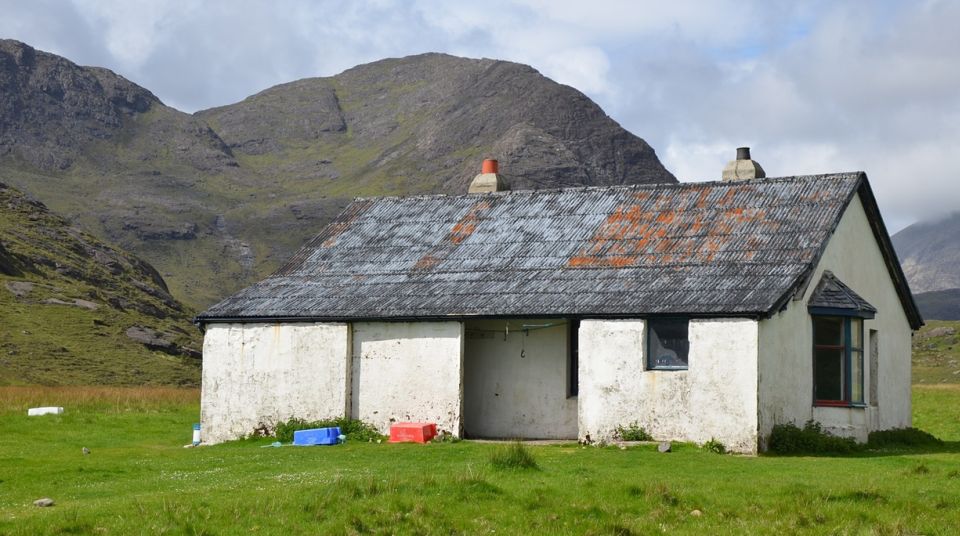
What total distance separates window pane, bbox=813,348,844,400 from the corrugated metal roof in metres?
2.42

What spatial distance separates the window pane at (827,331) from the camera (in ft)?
93.1

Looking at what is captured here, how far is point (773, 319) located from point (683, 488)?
326 inches

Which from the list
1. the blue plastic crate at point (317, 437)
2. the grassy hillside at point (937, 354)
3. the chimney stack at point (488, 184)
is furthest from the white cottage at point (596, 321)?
the grassy hillside at point (937, 354)

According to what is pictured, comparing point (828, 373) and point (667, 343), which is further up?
point (667, 343)

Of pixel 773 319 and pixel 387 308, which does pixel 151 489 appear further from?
pixel 773 319

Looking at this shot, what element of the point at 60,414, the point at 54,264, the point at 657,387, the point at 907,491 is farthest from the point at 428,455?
the point at 54,264

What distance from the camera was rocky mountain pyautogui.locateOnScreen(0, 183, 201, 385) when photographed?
250 ft

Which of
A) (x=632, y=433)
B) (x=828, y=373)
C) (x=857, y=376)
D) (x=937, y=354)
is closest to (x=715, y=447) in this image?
(x=632, y=433)

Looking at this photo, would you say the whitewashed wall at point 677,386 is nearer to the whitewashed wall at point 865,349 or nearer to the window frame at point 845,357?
the whitewashed wall at point 865,349

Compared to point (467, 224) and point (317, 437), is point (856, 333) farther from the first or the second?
point (317, 437)

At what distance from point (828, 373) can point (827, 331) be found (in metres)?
0.90

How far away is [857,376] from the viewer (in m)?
28.8

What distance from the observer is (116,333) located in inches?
3430

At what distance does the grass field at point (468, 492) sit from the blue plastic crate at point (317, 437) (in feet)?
2.37
